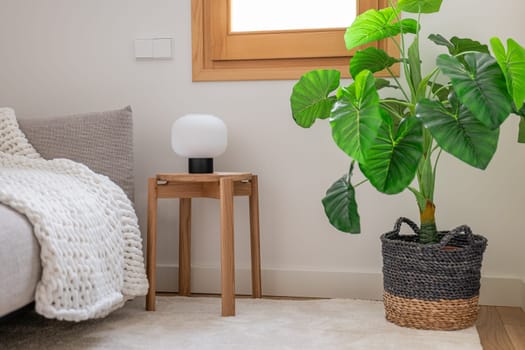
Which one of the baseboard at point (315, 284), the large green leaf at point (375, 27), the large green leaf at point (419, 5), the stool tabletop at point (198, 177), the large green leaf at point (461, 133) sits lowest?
the baseboard at point (315, 284)

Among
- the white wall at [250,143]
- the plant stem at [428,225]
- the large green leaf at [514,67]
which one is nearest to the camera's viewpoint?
the large green leaf at [514,67]

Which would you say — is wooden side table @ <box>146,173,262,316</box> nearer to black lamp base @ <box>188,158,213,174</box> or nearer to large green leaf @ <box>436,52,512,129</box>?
black lamp base @ <box>188,158,213,174</box>

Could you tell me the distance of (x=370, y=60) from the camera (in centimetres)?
212

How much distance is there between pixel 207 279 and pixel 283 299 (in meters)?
0.31

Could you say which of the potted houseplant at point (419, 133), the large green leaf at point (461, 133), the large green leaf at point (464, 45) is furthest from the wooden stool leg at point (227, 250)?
the large green leaf at point (464, 45)

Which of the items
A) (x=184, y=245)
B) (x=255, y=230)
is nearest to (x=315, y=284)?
(x=255, y=230)

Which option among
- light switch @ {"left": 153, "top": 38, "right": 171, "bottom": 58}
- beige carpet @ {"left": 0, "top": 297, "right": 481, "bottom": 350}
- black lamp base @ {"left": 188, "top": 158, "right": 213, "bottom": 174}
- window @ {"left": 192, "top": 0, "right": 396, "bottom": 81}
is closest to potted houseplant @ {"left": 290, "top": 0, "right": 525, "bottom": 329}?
beige carpet @ {"left": 0, "top": 297, "right": 481, "bottom": 350}

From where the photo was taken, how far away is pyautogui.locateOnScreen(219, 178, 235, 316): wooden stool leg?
203 centimetres

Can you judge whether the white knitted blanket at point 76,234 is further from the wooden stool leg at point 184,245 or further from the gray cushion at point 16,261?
the wooden stool leg at point 184,245

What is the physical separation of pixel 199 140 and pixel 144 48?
0.56 meters

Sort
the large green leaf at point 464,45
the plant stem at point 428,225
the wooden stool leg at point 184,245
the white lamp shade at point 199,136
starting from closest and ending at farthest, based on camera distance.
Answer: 1. the plant stem at point 428,225
2. the large green leaf at point 464,45
3. the white lamp shade at point 199,136
4. the wooden stool leg at point 184,245

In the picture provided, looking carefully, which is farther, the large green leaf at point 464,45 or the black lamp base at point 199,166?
the black lamp base at point 199,166

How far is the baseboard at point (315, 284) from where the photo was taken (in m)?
2.28

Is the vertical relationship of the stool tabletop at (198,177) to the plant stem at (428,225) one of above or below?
above
